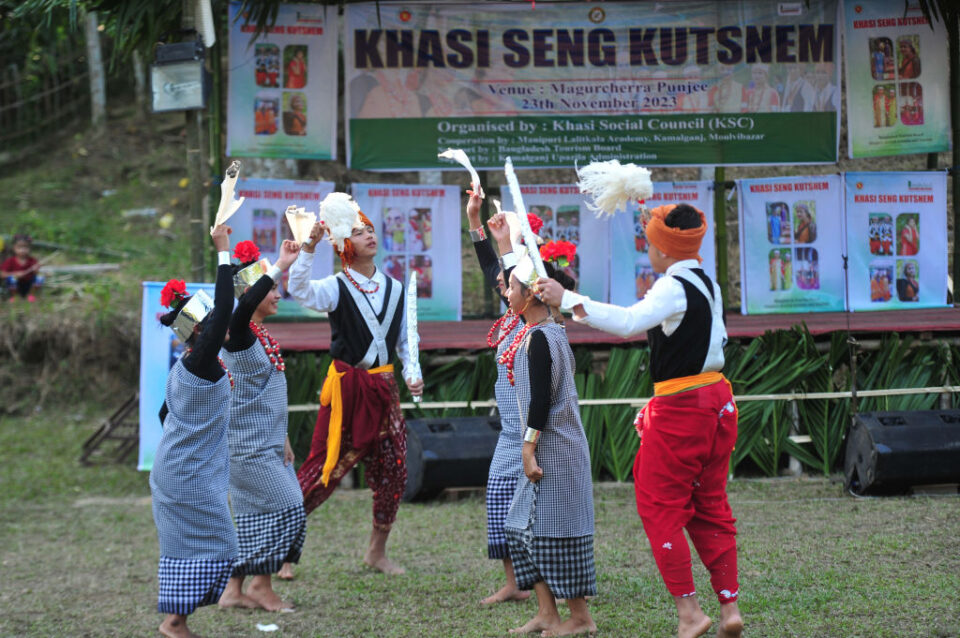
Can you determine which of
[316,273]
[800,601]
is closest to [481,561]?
[800,601]

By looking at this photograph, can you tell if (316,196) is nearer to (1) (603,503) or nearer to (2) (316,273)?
(2) (316,273)

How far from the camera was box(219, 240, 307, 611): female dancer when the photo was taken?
477 centimetres

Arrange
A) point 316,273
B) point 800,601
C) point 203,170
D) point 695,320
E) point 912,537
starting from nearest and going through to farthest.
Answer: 1. point 695,320
2. point 800,601
3. point 912,537
4. point 203,170
5. point 316,273

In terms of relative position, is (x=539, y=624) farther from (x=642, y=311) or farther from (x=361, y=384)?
(x=361, y=384)

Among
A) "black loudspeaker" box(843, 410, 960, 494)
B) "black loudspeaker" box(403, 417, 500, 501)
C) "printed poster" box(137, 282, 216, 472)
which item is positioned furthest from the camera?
"printed poster" box(137, 282, 216, 472)

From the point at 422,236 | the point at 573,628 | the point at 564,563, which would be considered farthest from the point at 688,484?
the point at 422,236

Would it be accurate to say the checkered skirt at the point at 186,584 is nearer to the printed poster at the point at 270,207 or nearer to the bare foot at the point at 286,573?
the bare foot at the point at 286,573

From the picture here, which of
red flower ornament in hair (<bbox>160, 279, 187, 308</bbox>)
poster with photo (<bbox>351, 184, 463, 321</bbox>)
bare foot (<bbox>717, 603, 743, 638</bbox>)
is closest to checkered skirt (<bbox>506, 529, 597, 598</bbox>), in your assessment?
bare foot (<bbox>717, 603, 743, 638</bbox>)

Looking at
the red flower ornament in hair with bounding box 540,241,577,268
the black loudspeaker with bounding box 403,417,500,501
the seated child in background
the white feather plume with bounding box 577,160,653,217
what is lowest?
the black loudspeaker with bounding box 403,417,500,501

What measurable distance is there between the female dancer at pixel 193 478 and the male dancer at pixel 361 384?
→ 1.06 metres

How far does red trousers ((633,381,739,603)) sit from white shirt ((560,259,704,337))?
0.30 metres

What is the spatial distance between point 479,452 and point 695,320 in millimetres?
3208

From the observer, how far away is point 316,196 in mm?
8398

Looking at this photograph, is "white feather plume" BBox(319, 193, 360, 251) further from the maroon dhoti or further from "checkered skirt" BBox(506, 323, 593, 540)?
"checkered skirt" BBox(506, 323, 593, 540)
